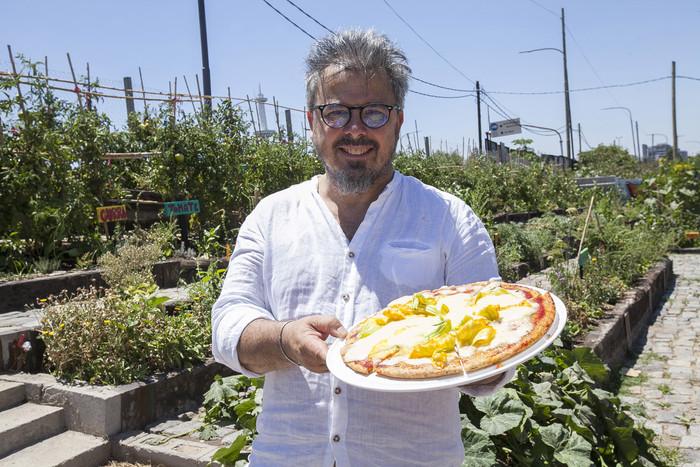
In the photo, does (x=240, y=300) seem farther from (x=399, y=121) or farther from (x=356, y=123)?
(x=399, y=121)

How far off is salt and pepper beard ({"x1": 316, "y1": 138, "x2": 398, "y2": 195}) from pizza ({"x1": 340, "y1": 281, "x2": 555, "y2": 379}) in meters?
0.37

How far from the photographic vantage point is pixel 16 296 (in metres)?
5.98

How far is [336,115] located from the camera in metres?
1.83

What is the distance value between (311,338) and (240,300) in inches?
14.1

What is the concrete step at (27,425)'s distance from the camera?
12.7ft

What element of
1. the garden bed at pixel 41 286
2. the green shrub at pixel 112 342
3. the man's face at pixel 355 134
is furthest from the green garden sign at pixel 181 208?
the man's face at pixel 355 134

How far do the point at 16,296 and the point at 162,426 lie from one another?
8.98ft

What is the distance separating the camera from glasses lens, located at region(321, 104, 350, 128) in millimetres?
1822

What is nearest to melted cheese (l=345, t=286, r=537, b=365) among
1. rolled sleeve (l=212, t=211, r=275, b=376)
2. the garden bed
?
rolled sleeve (l=212, t=211, r=275, b=376)

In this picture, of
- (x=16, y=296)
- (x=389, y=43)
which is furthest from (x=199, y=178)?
(x=389, y=43)

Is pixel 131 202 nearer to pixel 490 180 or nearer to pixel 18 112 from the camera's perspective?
pixel 18 112

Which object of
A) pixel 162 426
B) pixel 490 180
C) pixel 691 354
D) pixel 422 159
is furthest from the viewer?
pixel 490 180

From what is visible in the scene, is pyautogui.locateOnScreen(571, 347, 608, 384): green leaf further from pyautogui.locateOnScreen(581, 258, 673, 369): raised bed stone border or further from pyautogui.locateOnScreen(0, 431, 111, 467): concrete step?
pyautogui.locateOnScreen(0, 431, 111, 467): concrete step

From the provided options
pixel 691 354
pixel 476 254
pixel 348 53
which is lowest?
pixel 691 354
